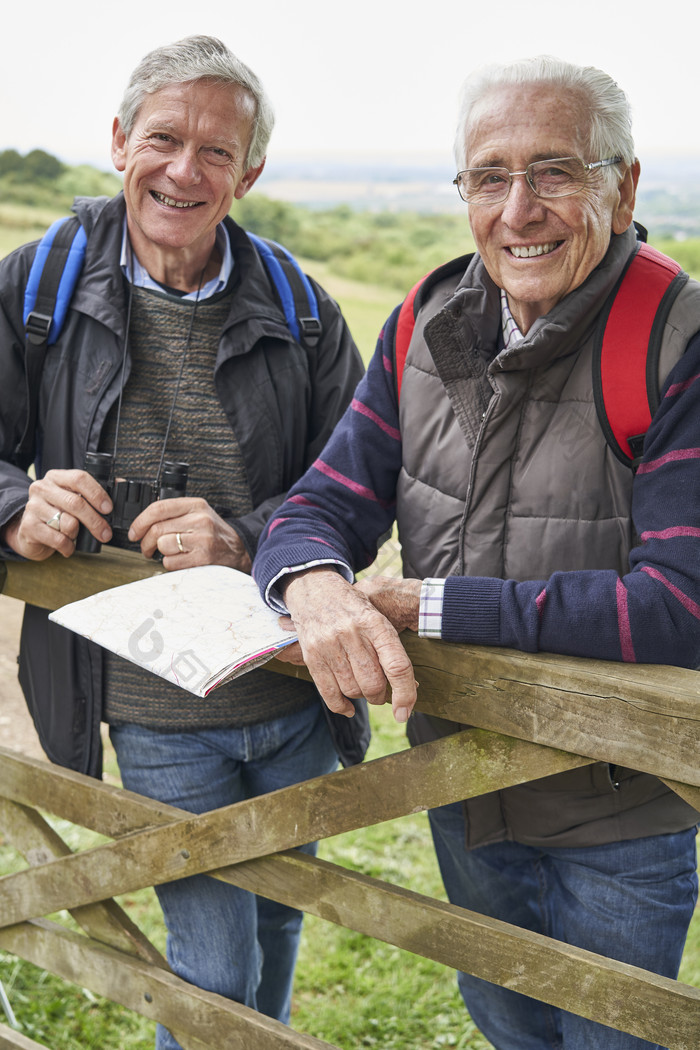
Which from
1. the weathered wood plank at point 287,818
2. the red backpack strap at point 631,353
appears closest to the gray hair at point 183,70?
the red backpack strap at point 631,353

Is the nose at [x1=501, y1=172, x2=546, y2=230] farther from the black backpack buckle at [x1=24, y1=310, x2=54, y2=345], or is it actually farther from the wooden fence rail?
the black backpack buckle at [x1=24, y1=310, x2=54, y2=345]

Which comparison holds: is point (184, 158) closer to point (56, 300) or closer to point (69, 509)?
point (56, 300)

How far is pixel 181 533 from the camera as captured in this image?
1.82 meters

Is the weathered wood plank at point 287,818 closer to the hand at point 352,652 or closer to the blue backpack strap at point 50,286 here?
the hand at point 352,652

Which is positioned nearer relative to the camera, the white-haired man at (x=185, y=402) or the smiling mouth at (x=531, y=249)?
the smiling mouth at (x=531, y=249)

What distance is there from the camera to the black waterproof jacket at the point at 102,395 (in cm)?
198

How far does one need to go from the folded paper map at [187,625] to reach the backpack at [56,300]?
0.56 metres

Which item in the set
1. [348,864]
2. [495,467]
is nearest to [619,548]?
[495,467]

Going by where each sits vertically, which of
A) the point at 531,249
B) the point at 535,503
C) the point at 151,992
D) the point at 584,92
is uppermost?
the point at 584,92

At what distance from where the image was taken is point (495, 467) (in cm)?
156

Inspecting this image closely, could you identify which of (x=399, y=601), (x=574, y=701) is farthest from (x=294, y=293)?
(x=574, y=701)

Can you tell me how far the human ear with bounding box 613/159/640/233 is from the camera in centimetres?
155

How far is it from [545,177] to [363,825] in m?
1.10

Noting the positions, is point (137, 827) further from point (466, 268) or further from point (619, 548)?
point (466, 268)
